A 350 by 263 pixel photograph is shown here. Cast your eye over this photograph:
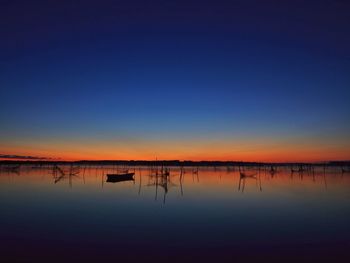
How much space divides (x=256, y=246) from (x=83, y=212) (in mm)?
11865

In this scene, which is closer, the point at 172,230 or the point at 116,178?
the point at 172,230

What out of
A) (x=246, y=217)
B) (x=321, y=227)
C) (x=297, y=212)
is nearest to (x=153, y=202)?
(x=246, y=217)

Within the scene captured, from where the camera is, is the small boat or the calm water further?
the small boat

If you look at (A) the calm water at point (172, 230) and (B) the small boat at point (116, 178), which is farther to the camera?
(B) the small boat at point (116, 178)

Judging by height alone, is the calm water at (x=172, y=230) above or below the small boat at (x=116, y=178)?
below

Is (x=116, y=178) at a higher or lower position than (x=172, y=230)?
higher

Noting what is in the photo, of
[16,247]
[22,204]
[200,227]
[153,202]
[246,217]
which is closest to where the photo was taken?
[16,247]

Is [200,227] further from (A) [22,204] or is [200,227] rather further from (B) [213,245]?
(A) [22,204]

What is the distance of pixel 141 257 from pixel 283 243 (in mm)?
6022

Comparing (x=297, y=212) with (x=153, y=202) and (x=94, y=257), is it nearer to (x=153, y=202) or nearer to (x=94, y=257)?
(x=153, y=202)

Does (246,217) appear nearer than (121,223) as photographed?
No

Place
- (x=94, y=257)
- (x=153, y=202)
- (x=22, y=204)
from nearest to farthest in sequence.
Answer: (x=94, y=257), (x=22, y=204), (x=153, y=202)

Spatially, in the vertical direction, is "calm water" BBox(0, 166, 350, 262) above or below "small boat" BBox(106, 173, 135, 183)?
below

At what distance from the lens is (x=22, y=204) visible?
24.4 meters
